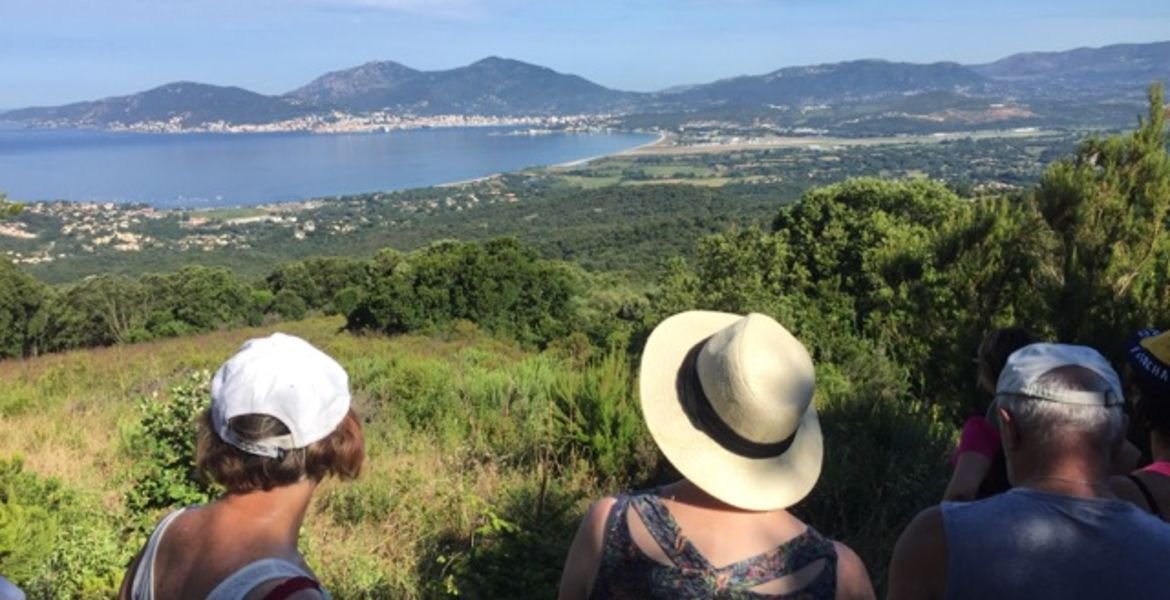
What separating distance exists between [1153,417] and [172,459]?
3353 mm

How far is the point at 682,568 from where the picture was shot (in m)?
1.41

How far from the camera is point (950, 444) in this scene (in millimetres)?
3854

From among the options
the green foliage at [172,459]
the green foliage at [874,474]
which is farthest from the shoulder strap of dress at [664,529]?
the green foliage at [172,459]

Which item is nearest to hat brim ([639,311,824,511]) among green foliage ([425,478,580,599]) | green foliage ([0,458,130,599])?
green foliage ([425,478,580,599])

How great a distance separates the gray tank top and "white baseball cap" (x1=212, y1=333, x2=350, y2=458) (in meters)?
1.15

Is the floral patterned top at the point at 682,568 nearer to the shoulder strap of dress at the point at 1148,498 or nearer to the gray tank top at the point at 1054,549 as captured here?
the gray tank top at the point at 1054,549

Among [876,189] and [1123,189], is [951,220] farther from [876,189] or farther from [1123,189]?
[876,189]

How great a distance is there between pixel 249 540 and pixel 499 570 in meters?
→ 1.33

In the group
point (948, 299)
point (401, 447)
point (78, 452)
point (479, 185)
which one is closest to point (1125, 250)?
point (948, 299)

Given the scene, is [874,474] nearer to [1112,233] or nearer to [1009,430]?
[1009,430]

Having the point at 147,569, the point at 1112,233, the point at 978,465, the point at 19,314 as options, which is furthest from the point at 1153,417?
the point at 19,314

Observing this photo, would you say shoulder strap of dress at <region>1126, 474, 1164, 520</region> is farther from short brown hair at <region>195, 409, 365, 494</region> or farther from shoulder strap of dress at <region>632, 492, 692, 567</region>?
short brown hair at <region>195, 409, 365, 494</region>

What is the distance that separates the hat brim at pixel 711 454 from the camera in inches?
55.7

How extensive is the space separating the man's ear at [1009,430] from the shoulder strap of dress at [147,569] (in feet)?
5.01
